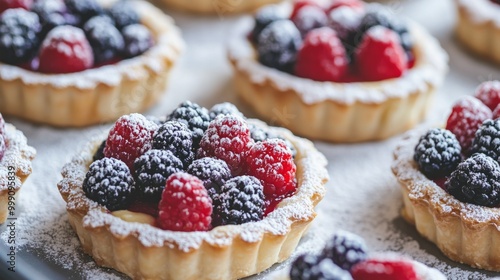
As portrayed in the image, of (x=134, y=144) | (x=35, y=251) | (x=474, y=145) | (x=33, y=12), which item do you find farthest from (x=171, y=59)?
(x=474, y=145)

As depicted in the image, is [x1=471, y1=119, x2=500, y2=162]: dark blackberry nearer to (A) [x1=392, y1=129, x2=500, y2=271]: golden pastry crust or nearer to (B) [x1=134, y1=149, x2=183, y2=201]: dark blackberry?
(A) [x1=392, y1=129, x2=500, y2=271]: golden pastry crust

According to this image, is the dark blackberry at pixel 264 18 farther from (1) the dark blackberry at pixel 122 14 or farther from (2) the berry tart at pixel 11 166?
Answer: (2) the berry tart at pixel 11 166

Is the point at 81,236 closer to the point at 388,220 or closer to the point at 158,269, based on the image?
the point at 158,269

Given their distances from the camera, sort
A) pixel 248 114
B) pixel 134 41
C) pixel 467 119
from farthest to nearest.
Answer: pixel 248 114
pixel 134 41
pixel 467 119

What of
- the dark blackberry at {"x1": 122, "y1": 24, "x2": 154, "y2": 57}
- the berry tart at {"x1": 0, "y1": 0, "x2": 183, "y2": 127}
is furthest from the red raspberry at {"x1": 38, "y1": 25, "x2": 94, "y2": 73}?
the dark blackberry at {"x1": 122, "y1": 24, "x2": 154, "y2": 57}

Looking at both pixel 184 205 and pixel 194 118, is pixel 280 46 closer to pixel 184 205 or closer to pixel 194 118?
pixel 194 118

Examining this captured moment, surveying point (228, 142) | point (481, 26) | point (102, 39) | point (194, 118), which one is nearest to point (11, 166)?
point (194, 118)
